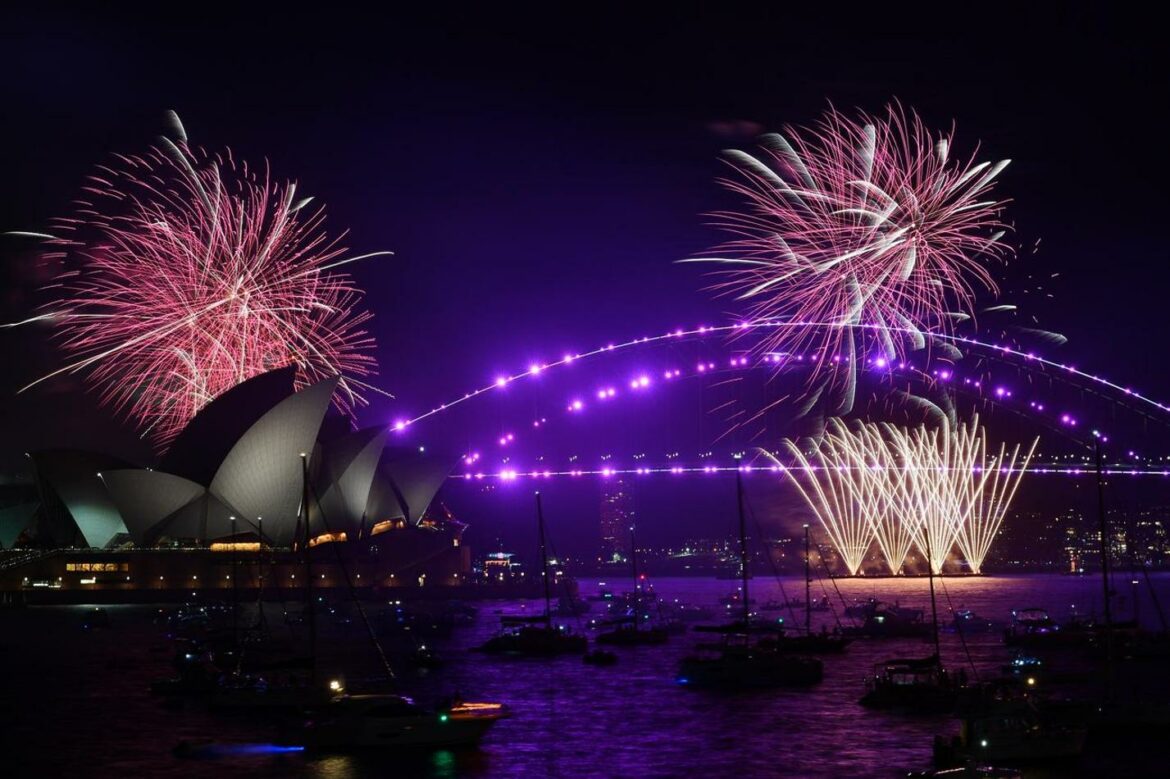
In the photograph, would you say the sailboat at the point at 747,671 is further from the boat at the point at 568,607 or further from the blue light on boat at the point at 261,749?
the boat at the point at 568,607

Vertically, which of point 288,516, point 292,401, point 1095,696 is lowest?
point 1095,696

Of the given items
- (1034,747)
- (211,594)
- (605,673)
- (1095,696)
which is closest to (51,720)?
(605,673)

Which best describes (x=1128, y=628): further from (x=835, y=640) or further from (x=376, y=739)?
(x=376, y=739)

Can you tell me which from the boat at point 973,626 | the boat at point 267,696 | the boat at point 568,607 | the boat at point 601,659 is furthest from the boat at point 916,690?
the boat at point 568,607

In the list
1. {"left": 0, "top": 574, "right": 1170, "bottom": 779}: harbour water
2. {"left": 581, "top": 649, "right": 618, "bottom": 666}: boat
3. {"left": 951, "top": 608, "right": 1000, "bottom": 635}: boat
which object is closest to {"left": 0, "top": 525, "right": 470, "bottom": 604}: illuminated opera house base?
{"left": 0, "top": 574, "right": 1170, "bottom": 779}: harbour water

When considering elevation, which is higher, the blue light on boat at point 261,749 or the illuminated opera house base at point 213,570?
the illuminated opera house base at point 213,570

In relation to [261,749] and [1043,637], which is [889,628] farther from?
[261,749]
